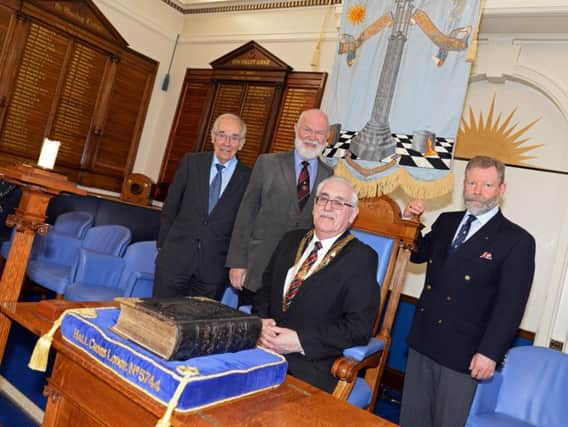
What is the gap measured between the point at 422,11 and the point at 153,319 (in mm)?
3734

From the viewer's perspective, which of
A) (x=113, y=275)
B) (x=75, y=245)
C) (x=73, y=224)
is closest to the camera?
(x=113, y=275)

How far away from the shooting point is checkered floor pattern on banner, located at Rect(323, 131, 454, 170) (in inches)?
148

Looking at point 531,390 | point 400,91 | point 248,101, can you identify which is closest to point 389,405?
point 531,390

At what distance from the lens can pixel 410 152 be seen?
392 centimetres

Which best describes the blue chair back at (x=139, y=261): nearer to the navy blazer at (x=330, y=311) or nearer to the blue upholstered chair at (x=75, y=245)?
the blue upholstered chair at (x=75, y=245)

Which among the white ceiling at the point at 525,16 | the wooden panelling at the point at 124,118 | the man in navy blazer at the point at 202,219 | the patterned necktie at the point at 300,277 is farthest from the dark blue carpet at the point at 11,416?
the wooden panelling at the point at 124,118

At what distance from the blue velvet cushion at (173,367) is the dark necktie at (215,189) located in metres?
1.38

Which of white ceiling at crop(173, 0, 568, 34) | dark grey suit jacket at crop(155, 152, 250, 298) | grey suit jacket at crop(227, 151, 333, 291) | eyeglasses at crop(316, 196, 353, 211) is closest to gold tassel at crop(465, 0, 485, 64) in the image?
white ceiling at crop(173, 0, 568, 34)

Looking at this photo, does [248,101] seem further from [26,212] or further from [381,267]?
[26,212]

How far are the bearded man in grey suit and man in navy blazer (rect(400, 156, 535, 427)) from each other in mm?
763

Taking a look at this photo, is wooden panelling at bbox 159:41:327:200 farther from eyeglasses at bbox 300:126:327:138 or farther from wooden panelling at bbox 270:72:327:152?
eyeglasses at bbox 300:126:327:138

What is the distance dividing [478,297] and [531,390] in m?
Result: 0.78

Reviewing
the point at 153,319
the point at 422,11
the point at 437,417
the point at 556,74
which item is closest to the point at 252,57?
the point at 422,11

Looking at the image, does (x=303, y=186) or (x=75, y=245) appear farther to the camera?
(x=75, y=245)
